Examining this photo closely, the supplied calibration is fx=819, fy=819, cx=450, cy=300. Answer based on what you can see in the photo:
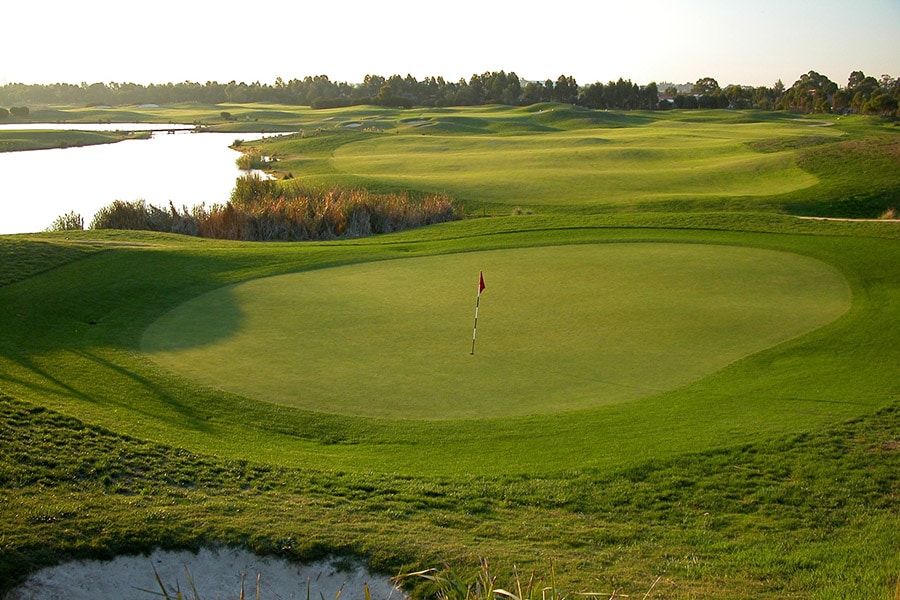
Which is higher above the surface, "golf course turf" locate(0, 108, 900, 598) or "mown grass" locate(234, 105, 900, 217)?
"mown grass" locate(234, 105, 900, 217)

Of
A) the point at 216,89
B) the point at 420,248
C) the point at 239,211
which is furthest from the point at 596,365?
the point at 216,89

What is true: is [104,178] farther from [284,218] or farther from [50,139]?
[50,139]

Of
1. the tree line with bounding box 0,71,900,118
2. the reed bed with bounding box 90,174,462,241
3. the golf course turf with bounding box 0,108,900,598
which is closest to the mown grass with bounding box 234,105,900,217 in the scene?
the reed bed with bounding box 90,174,462,241

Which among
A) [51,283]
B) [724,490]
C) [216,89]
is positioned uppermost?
[216,89]

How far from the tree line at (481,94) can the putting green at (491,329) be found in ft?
261

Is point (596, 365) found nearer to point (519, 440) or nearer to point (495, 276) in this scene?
point (519, 440)

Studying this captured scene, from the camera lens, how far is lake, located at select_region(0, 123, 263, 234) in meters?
33.4

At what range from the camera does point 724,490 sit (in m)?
7.46

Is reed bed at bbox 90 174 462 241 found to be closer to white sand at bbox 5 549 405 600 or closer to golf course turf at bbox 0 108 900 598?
golf course turf at bbox 0 108 900 598

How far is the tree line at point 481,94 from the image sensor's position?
343 ft

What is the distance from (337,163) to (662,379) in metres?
36.1

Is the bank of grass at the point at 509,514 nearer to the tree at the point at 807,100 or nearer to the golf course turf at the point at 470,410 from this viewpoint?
the golf course turf at the point at 470,410

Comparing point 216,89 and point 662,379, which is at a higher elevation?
point 216,89

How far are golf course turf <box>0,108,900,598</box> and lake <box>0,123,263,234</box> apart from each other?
17422mm
